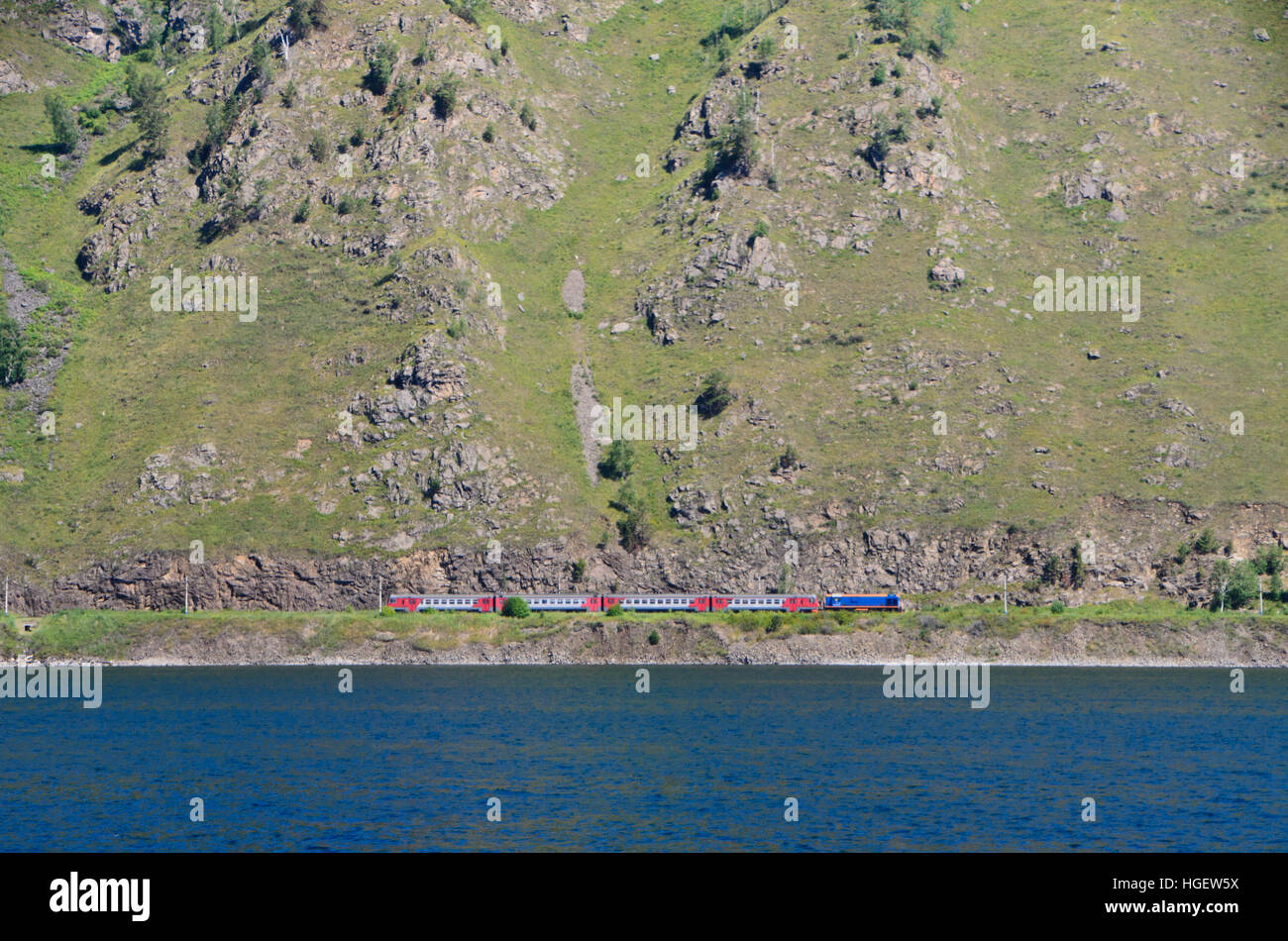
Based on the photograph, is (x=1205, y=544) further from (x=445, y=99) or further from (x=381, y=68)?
(x=381, y=68)

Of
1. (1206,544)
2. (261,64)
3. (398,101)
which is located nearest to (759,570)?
(1206,544)

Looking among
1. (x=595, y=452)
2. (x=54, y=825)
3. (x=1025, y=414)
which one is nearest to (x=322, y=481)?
(x=595, y=452)

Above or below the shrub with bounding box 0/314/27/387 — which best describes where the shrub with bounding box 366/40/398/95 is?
above

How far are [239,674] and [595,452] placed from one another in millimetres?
50460

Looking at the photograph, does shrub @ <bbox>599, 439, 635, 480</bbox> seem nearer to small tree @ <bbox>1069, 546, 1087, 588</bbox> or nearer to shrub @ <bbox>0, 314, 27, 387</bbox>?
small tree @ <bbox>1069, 546, 1087, 588</bbox>

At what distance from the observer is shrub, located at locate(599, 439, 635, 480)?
151m

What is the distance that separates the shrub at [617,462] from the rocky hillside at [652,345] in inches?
19.4

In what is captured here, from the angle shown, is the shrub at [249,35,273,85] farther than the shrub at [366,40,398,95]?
Yes

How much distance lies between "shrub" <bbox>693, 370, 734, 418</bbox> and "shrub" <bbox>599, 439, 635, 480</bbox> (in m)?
10.6

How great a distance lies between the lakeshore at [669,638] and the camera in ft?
418

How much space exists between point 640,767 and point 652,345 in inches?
4128

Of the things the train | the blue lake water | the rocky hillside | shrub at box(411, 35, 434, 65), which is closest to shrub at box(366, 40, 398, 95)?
the rocky hillside

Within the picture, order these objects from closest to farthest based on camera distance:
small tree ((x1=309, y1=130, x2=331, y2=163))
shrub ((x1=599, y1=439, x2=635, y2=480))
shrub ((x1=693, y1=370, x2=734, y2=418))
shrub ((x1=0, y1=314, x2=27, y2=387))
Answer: shrub ((x1=599, y1=439, x2=635, y2=480))
shrub ((x1=693, y1=370, x2=734, y2=418))
shrub ((x1=0, y1=314, x2=27, y2=387))
small tree ((x1=309, y1=130, x2=331, y2=163))

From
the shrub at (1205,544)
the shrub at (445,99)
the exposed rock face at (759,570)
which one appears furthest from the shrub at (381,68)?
the shrub at (1205,544)
